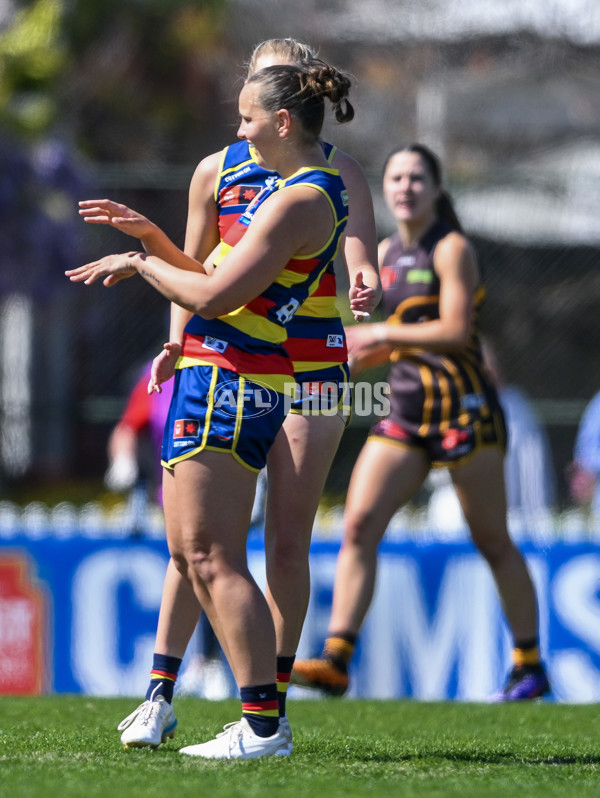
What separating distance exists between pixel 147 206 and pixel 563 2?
7.15 metres

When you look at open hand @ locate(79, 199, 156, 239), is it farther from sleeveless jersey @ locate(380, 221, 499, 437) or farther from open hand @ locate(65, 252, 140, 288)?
sleeveless jersey @ locate(380, 221, 499, 437)

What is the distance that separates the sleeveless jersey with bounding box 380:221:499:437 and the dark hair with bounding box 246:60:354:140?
6.71ft

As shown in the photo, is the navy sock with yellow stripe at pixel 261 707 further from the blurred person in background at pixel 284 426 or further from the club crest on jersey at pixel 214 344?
the club crest on jersey at pixel 214 344

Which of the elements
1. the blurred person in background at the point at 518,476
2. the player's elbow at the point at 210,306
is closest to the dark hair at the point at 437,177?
the blurred person in background at the point at 518,476

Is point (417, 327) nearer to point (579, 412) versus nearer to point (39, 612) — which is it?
point (39, 612)

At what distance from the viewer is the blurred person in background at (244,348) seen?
3420 mm

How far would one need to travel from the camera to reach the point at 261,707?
3479mm

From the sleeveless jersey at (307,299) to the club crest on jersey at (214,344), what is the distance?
0.40 meters

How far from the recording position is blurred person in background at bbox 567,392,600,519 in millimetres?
8250

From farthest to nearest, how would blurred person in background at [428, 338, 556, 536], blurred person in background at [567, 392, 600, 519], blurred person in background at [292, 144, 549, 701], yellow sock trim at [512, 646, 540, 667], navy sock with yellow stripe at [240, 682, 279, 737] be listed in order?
blurred person in background at [567, 392, 600, 519], blurred person in background at [428, 338, 556, 536], yellow sock trim at [512, 646, 540, 667], blurred person in background at [292, 144, 549, 701], navy sock with yellow stripe at [240, 682, 279, 737]

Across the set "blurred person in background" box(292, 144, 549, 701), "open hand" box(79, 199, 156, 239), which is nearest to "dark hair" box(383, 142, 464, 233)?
"blurred person in background" box(292, 144, 549, 701)

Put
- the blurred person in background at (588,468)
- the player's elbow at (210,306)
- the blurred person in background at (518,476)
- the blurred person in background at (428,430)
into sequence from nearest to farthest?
the player's elbow at (210,306) → the blurred person in background at (428,430) → the blurred person in background at (518,476) → the blurred person in background at (588,468)

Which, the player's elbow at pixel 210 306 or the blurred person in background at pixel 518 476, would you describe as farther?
the blurred person in background at pixel 518 476

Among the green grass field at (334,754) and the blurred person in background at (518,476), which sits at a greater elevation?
the blurred person in background at (518,476)
